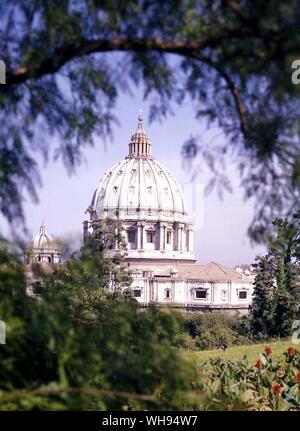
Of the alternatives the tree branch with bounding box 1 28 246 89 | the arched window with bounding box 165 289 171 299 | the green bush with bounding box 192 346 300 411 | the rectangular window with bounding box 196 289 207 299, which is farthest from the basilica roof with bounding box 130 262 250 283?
the tree branch with bounding box 1 28 246 89

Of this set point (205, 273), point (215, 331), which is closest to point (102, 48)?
point (215, 331)

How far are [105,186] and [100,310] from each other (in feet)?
250

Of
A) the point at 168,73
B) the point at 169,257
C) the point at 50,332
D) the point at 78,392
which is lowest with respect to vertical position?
the point at 78,392

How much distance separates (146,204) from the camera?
79.4 metres

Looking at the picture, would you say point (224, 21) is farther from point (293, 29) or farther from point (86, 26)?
point (86, 26)

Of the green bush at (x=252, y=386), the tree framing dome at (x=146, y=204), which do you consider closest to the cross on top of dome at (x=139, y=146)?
the tree framing dome at (x=146, y=204)

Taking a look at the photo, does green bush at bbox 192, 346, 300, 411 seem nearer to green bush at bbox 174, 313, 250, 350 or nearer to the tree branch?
the tree branch

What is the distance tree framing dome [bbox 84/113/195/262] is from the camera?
75812 mm

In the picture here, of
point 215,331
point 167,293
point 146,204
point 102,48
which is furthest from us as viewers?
point 146,204

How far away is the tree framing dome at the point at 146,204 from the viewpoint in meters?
75.8

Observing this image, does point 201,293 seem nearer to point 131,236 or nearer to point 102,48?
point 131,236

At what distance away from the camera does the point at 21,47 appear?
4.14m

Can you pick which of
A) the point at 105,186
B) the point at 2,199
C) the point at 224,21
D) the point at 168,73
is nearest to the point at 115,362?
the point at 2,199

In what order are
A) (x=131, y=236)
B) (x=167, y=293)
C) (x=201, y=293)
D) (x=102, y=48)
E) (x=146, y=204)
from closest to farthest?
(x=102, y=48) → (x=201, y=293) → (x=167, y=293) → (x=131, y=236) → (x=146, y=204)
